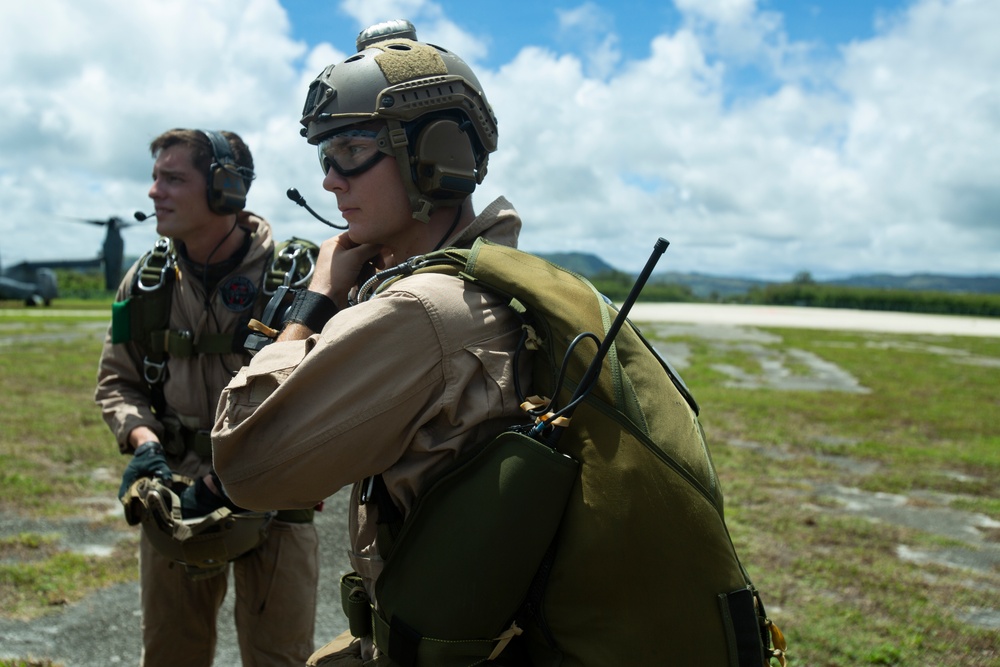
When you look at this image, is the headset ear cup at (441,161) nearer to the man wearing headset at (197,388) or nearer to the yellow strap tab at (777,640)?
the yellow strap tab at (777,640)

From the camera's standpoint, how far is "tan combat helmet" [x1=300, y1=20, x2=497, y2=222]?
2.04 metres

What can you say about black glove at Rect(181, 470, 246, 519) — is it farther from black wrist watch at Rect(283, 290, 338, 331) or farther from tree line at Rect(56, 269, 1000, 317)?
tree line at Rect(56, 269, 1000, 317)

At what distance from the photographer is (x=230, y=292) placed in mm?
3504

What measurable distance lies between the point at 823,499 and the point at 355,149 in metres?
6.86

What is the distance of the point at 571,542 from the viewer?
1.63 meters

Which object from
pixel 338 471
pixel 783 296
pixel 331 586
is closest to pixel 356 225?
pixel 338 471

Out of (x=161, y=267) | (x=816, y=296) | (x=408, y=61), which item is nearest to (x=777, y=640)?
(x=408, y=61)

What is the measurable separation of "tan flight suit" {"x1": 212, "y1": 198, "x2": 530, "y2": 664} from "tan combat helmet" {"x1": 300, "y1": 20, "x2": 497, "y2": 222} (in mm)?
424

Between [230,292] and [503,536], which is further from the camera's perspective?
[230,292]

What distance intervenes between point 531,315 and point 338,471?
55 centimetres

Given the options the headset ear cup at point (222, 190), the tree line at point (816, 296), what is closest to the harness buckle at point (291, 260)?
the headset ear cup at point (222, 190)

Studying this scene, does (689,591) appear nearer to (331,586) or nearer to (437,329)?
(437,329)

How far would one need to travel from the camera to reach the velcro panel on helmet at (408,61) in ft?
6.73

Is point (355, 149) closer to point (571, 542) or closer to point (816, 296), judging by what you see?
point (571, 542)
